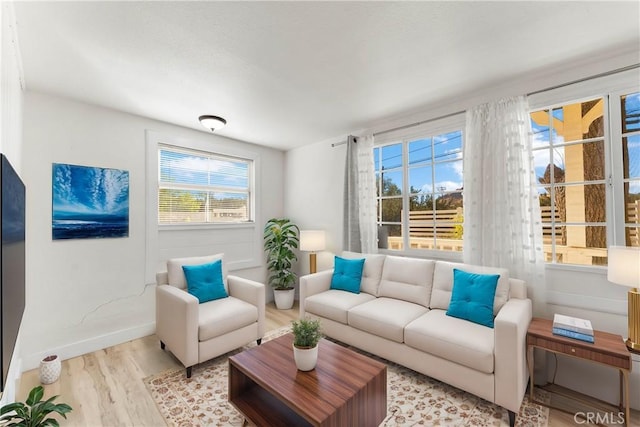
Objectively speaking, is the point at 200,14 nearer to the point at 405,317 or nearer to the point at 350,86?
the point at 350,86

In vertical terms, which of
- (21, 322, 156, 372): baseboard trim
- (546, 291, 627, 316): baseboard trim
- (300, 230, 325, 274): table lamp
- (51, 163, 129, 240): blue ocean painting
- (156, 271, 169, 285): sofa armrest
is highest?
(51, 163, 129, 240): blue ocean painting

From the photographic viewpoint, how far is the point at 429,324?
2273mm

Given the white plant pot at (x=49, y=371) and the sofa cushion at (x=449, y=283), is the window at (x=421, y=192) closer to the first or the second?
the sofa cushion at (x=449, y=283)

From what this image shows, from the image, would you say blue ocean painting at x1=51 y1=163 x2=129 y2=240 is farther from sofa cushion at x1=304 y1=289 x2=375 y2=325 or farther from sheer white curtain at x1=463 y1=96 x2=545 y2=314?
sheer white curtain at x1=463 y1=96 x2=545 y2=314

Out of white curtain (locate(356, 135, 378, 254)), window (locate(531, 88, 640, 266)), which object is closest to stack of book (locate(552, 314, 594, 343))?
window (locate(531, 88, 640, 266))

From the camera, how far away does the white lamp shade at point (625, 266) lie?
1739 millimetres

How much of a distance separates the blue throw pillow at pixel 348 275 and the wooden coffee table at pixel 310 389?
1.15 meters

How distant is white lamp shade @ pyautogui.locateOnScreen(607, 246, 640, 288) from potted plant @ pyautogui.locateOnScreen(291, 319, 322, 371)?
198 centimetres

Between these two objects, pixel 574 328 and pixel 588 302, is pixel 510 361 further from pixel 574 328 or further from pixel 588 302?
pixel 588 302

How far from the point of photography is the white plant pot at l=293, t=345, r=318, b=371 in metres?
1.75

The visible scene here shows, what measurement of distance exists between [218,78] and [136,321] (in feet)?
9.14

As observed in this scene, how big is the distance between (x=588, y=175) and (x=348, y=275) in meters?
2.36

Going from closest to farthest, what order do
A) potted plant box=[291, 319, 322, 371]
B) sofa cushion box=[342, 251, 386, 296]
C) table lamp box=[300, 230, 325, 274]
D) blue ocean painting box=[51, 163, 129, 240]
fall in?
potted plant box=[291, 319, 322, 371] < blue ocean painting box=[51, 163, 129, 240] < sofa cushion box=[342, 251, 386, 296] < table lamp box=[300, 230, 325, 274]

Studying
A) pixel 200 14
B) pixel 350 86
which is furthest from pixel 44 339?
pixel 350 86
